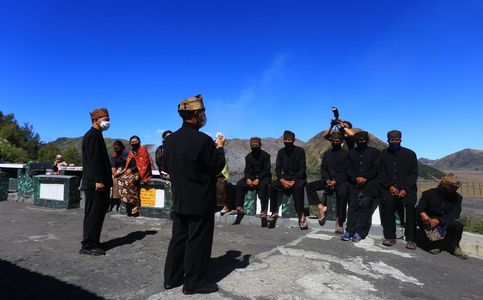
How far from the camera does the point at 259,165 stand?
809cm

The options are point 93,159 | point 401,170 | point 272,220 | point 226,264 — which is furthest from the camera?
point 272,220

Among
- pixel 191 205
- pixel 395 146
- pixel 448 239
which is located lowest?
pixel 448 239

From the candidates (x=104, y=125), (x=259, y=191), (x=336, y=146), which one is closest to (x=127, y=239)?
(x=104, y=125)

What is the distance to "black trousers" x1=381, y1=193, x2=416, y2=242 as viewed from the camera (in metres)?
6.60

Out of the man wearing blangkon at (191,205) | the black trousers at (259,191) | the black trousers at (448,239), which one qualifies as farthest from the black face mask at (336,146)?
the man wearing blangkon at (191,205)

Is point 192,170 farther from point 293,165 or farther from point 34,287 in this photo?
point 293,165

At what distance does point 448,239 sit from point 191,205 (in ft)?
16.1

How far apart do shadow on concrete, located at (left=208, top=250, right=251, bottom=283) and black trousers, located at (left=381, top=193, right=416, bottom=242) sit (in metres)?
2.93

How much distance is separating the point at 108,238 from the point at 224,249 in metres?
2.18

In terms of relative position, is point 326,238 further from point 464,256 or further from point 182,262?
point 182,262

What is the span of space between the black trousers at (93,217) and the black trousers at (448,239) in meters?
5.44

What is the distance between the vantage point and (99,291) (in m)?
3.87

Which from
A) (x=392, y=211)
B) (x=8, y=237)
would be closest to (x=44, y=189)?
(x=8, y=237)

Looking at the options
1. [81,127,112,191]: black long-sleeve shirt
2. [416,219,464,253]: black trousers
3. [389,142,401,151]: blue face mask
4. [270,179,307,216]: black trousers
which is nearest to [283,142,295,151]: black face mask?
[270,179,307,216]: black trousers
